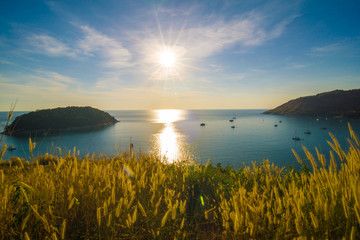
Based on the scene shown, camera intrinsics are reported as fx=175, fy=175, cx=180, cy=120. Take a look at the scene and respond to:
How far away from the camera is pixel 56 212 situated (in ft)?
8.18

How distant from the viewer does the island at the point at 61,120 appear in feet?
330

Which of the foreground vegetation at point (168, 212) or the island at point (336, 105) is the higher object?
the island at point (336, 105)

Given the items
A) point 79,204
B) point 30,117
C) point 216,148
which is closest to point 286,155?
point 216,148

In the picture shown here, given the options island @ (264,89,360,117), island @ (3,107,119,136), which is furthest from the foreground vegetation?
island @ (264,89,360,117)

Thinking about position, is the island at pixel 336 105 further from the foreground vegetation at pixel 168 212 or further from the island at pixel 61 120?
the foreground vegetation at pixel 168 212

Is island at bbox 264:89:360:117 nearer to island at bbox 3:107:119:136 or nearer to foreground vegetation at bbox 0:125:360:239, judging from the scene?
island at bbox 3:107:119:136

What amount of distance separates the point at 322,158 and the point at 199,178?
353 cm

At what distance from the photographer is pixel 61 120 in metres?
116

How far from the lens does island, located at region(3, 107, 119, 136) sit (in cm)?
10056

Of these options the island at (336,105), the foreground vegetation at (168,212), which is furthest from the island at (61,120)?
the island at (336,105)

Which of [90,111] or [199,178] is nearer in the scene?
[199,178]

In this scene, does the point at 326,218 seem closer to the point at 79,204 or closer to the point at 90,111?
the point at 79,204

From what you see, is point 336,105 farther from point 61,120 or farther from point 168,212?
point 61,120

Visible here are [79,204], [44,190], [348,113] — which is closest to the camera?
[44,190]
